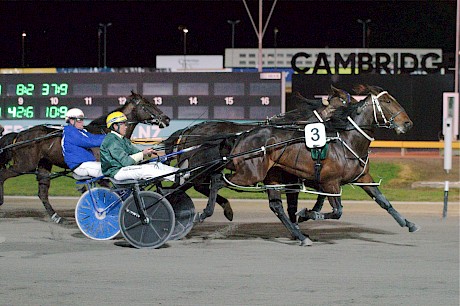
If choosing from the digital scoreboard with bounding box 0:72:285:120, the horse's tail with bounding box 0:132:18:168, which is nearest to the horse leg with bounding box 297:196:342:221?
the horse's tail with bounding box 0:132:18:168

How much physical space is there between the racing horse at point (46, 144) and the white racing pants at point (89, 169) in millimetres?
1960

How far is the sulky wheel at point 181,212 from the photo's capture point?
11.0 metres

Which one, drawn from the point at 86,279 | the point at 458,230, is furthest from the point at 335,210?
the point at 86,279

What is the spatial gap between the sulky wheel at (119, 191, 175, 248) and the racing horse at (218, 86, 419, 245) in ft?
3.35

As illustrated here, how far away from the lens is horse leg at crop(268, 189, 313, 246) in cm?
1068

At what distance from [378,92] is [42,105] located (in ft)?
43.3

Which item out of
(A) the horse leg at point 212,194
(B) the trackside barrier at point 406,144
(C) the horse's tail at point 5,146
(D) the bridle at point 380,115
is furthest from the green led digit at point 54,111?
(D) the bridle at point 380,115

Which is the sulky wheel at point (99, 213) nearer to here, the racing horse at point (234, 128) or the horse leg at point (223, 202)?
the racing horse at point (234, 128)

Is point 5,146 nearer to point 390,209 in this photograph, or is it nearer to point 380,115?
point 380,115

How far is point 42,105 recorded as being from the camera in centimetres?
2269

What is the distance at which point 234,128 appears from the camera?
12742 millimetres

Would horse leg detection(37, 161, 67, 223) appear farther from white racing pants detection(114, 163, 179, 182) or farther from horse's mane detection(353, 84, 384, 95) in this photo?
horse's mane detection(353, 84, 384, 95)

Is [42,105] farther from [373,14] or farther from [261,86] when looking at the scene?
[373,14]

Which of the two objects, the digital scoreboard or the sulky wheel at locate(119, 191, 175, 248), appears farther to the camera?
the digital scoreboard
